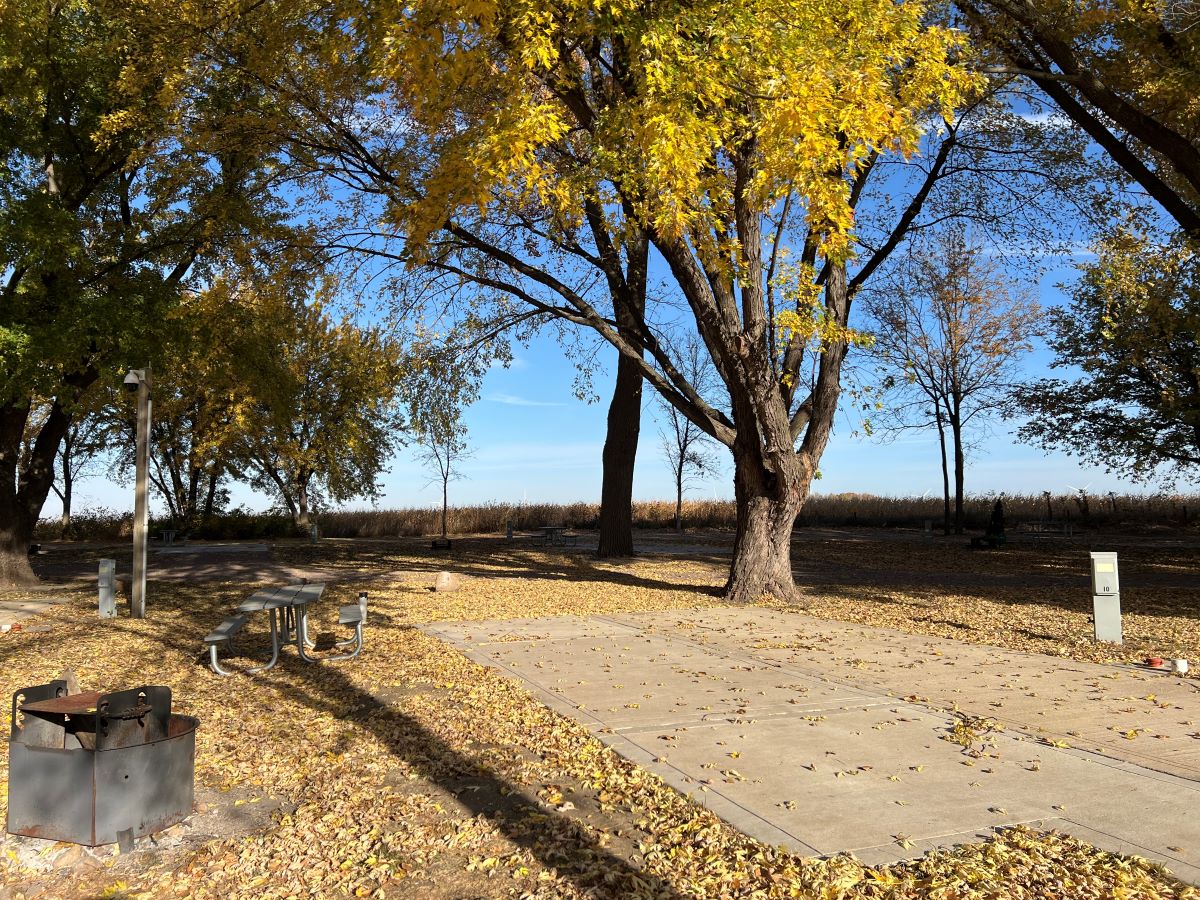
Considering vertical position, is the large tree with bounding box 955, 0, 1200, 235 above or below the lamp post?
above

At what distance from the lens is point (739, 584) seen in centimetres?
1304

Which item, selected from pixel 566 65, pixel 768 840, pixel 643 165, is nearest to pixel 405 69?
pixel 566 65

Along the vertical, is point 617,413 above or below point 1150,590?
above

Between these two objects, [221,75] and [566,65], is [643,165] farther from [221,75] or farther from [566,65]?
[221,75]

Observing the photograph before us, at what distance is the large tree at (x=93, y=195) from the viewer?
540 inches

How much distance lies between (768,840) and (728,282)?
8284 millimetres

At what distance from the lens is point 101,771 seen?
400cm

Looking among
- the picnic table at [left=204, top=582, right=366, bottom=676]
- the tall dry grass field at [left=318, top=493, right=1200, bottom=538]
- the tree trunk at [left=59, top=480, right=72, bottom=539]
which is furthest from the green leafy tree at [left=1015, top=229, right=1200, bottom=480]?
the tree trunk at [left=59, top=480, right=72, bottom=539]

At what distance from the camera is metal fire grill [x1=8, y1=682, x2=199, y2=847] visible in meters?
4.02

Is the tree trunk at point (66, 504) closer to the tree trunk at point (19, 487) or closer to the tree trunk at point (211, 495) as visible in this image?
the tree trunk at point (211, 495)

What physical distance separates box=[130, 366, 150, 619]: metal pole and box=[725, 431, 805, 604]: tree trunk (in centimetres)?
782

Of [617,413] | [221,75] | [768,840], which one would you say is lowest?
[768,840]

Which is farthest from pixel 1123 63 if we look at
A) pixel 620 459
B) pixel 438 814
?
pixel 438 814

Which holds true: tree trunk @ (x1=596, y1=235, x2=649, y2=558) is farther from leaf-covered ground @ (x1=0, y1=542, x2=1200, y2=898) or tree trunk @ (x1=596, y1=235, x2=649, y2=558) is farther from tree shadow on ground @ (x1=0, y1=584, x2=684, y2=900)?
leaf-covered ground @ (x1=0, y1=542, x2=1200, y2=898)
